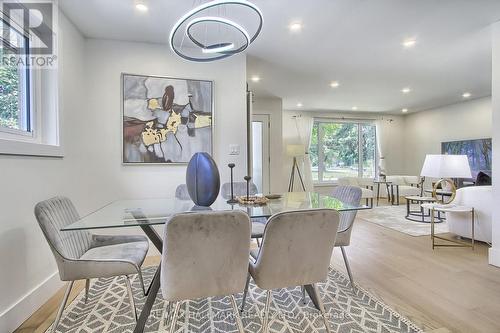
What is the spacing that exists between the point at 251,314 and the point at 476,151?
692 cm

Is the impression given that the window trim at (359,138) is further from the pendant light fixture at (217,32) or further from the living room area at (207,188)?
the pendant light fixture at (217,32)

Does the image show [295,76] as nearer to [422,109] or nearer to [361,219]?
[361,219]

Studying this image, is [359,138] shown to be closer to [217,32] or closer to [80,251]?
[217,32]

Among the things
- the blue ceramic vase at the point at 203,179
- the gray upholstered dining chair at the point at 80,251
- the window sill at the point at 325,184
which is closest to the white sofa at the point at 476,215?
the blue ceramic vase at the point at 203,179

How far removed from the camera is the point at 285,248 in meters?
1.37

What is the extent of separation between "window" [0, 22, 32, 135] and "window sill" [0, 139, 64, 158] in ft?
0.54

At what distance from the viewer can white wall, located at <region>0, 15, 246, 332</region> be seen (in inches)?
70.3

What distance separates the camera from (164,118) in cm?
318

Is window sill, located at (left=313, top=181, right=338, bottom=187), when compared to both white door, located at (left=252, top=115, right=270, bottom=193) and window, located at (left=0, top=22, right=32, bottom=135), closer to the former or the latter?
white door, located at (left=252, top=115, right=270, bottom=193)

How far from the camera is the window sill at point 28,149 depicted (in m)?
1.67

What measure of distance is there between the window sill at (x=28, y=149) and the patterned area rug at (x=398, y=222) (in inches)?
177

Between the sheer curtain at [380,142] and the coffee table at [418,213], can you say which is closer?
the coffee table at [418,213]

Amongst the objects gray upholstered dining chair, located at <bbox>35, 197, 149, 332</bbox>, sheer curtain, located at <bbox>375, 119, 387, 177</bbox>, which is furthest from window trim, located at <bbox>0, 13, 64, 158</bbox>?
sheer curtain, located at <bbox>375, 119, 387, 177</bbox>

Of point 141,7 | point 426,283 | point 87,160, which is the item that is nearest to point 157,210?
point 87,160
